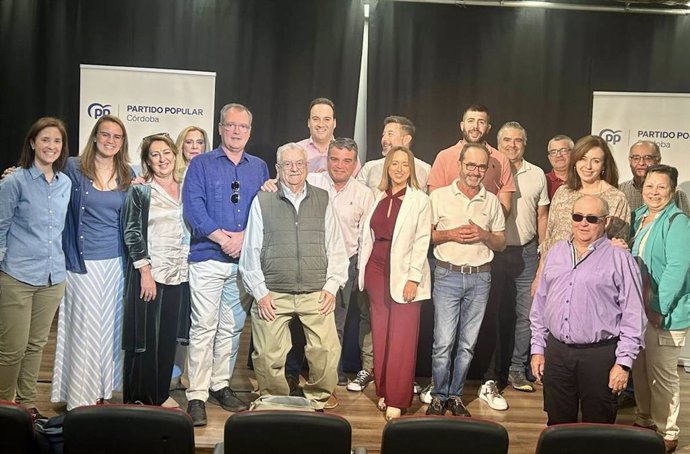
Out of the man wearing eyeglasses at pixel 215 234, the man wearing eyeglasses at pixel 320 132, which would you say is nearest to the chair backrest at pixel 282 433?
the man wearing eyeglasses at pixel 215 234

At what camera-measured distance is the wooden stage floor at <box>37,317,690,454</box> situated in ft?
14.5

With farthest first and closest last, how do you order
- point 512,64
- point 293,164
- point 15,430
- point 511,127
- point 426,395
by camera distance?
1. point 512,64
2. point 511,127
3. point 426,395
4. point 293,164
5. point 15,430

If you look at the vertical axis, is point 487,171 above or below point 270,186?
above

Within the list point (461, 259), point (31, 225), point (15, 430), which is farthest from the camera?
point (461, 259)

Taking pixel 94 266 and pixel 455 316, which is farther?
pixel 455 316

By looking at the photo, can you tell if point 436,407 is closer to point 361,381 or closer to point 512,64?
point 361,381

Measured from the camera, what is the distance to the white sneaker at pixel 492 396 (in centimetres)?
512

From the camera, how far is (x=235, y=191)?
470cm

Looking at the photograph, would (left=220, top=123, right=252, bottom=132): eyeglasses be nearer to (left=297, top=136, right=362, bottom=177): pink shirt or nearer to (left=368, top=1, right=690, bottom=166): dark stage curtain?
(left=297, top=136, right=362, bottom=177): pink shirt

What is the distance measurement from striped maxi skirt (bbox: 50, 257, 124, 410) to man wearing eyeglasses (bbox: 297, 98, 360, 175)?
1.61 m

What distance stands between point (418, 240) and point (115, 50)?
9.92ft

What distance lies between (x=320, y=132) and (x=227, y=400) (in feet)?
6.46

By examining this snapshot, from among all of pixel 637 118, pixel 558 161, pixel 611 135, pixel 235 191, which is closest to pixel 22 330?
pixel 235 191

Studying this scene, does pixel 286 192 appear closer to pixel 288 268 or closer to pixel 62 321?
pixel 288 268
